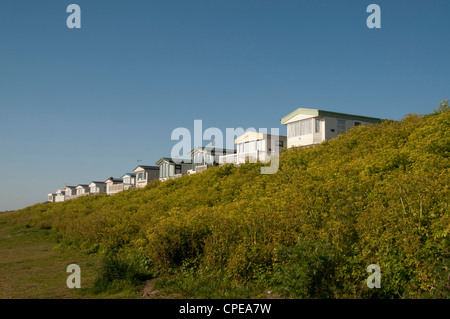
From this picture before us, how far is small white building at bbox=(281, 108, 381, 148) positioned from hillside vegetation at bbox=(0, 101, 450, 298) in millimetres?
10636

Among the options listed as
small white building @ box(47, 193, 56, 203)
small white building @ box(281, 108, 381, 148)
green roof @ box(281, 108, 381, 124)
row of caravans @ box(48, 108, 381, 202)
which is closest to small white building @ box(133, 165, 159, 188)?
row of caravans @ box(48, 108, 381, 202)

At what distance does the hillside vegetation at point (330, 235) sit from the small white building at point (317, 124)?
10.6 meters

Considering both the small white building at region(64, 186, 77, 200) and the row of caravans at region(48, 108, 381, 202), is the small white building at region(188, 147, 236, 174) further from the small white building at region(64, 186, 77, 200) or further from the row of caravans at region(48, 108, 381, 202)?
the small white building at region(64, 186, 77, 200)

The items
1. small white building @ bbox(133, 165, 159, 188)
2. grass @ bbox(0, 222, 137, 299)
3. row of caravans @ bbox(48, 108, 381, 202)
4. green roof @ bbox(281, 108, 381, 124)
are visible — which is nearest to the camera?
grass @ bbox(0, 222, 137, 299)

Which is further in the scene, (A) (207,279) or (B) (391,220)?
(A) (207,279)

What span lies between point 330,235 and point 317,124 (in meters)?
17.8

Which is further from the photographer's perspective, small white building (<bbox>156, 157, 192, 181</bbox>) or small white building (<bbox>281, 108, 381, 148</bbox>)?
small white building (<bbox>156, 157, 192, 181</bbox>)

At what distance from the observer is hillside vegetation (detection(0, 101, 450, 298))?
5789 millimetres
